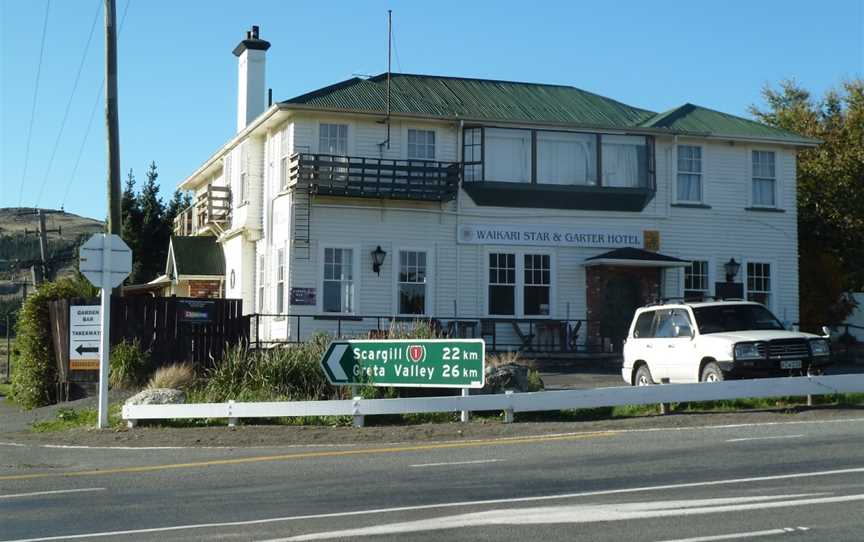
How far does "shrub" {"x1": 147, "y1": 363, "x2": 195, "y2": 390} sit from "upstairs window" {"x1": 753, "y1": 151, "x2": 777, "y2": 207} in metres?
17.8

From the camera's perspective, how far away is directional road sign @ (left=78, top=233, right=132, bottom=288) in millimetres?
17531

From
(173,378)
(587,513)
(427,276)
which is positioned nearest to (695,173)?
(427,276)

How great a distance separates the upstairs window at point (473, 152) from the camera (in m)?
29.0

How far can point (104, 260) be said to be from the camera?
1773cm

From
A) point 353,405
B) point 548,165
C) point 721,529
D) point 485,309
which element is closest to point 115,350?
point 353,405

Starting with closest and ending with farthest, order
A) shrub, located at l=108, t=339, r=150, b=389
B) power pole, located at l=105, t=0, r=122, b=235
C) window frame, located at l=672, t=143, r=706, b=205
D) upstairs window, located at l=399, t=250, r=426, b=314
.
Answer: power pole, located at l=105, t=0, r=122, b=235 < shrub, located at l=108, t=339, r=150, b=389 < upstairs window, located at l=399, t=250, r=426, b=314 < window frame, located at l=672, t=143, r=706, b=205

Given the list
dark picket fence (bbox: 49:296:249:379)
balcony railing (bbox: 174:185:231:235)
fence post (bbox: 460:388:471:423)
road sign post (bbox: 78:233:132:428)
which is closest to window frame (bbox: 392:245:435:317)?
dark picket fence (bbox: 49:296:249:379)

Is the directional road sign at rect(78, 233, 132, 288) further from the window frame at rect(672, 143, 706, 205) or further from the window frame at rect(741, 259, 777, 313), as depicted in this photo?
the window frame at rect(741, 259, 777, 313)

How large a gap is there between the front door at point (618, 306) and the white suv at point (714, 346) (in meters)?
9.28

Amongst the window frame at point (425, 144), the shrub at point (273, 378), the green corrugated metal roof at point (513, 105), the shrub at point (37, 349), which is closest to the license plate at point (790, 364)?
the shrub at point (273, 378)

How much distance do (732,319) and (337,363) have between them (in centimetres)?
690

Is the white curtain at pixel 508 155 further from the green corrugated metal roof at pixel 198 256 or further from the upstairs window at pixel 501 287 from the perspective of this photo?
the green corrugated metal roof at pixel 198 256

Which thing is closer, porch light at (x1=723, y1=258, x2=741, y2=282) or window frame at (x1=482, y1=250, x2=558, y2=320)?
window frame at (x1=482, y1=250, x2=558, y2=320)

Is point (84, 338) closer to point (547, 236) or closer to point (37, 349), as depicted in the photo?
point (37, 349)
